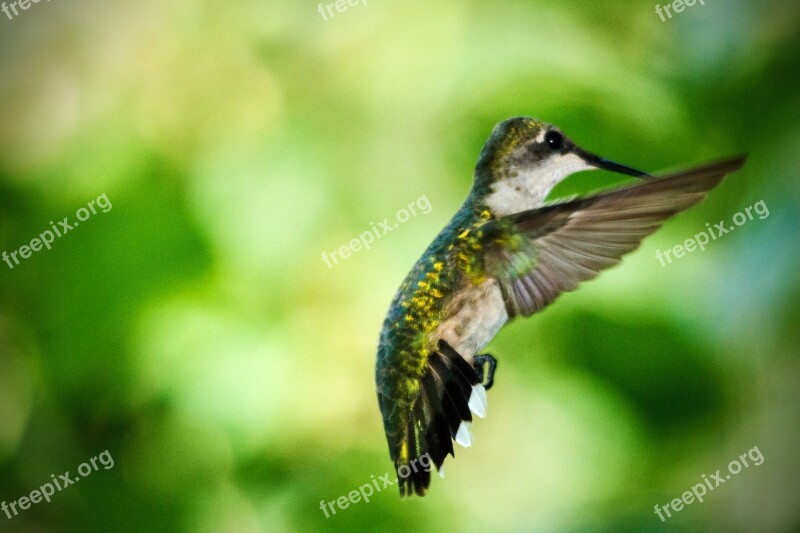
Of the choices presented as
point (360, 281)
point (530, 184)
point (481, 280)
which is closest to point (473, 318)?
point (481, 280)

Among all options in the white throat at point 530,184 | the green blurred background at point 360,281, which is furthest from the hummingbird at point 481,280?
the green blurred background at point 360,281

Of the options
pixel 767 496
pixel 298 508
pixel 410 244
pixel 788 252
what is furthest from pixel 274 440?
pixel 788 252

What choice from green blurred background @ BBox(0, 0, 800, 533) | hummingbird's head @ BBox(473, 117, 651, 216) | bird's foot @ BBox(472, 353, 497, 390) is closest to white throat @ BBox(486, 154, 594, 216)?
hummingbird's head @ BBox(473, 117, 651, 216)

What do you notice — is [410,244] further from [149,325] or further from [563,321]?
[149,325]

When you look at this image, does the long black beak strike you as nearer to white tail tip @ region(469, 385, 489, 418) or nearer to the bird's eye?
the bird's eye

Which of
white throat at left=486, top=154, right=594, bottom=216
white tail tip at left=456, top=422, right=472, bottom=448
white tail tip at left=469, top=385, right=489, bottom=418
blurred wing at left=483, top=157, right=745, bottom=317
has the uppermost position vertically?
white throat at left=486, top=154, right=594, bottom=216

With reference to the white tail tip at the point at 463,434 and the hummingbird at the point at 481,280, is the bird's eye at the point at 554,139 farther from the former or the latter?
the white tail tip at the point at 463,434
